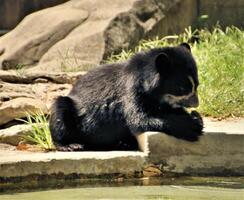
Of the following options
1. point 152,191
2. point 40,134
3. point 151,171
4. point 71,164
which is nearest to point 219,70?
point 40,134

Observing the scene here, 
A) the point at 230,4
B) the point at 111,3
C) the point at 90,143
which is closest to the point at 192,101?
the point at 90,143

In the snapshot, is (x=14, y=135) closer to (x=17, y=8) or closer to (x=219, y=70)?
(x=219, y=70)

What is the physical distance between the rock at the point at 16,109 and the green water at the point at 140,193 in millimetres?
2573

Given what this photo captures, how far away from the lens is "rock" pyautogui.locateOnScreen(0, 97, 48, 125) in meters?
8.61

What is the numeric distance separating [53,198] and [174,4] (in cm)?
748

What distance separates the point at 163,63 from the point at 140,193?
162cm

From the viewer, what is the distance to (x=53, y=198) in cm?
580

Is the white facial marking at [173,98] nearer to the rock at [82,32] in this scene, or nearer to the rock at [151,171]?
the rock at [151,171]

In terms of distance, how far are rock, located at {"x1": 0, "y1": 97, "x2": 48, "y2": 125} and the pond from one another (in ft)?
Result: 7.86

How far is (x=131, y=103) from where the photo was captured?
723cm

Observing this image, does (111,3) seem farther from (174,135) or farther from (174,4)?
(174,135)

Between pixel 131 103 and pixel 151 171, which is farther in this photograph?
pixel 131 103

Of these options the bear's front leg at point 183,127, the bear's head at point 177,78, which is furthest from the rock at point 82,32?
the bear's front leg at point 183,127

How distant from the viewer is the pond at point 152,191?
5840mm
